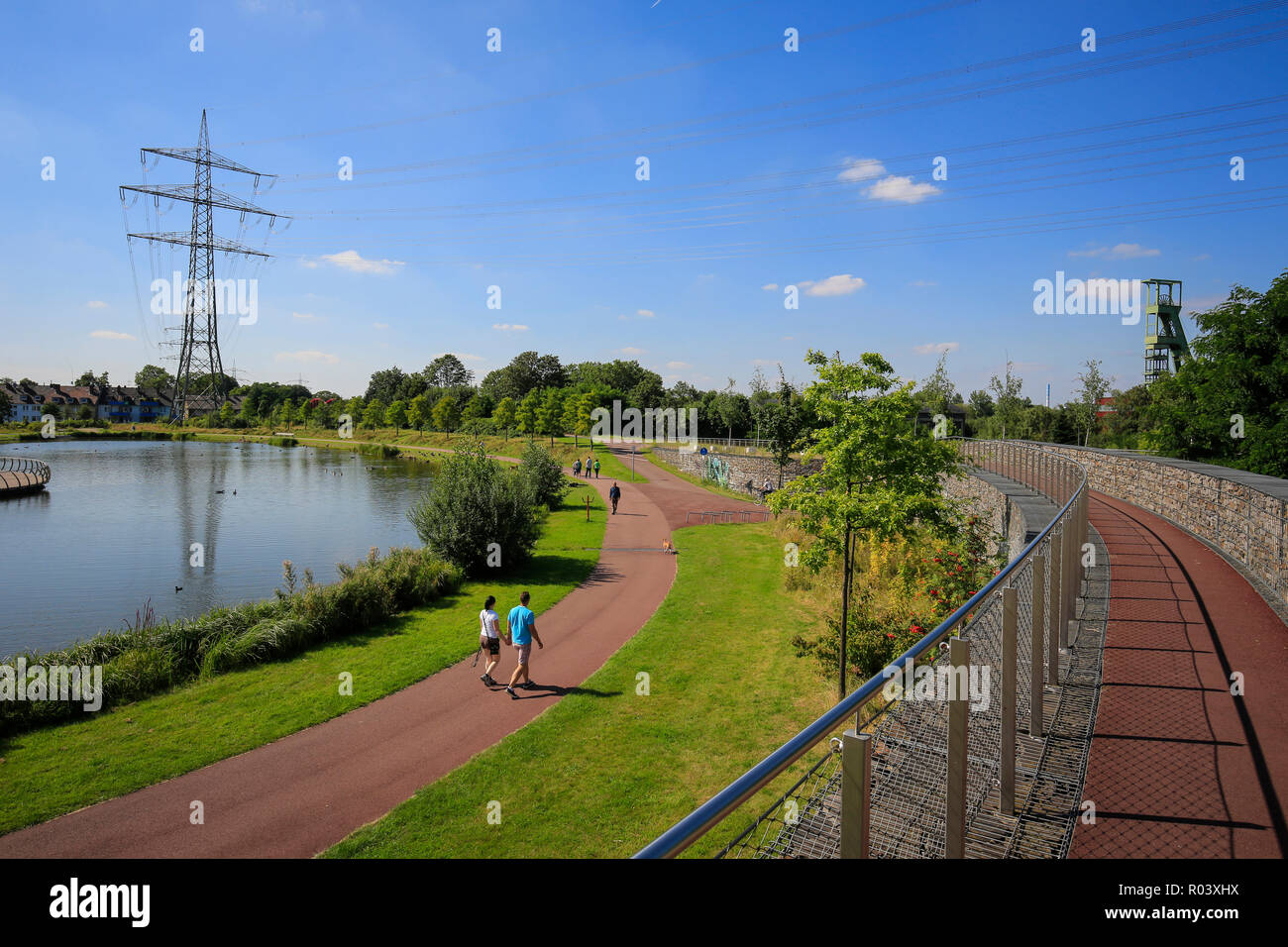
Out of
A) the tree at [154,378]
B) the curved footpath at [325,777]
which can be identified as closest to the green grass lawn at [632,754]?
the curved footpath at [325,777]

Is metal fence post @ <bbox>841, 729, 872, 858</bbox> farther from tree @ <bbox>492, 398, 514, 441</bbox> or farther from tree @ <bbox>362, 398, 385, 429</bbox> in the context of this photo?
tree @ <bbox>362, 398, 385, 429</bbox>

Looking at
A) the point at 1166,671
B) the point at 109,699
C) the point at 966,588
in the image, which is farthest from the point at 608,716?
the point at 109,699

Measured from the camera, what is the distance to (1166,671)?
6.13 m

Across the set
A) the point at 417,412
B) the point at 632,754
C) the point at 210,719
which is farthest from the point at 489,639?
the point at 417,412

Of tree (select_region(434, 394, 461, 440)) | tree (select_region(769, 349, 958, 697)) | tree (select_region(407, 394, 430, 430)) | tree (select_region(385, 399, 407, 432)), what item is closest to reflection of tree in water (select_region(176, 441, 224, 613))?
tree (select_region(769, 349, 958, 697))

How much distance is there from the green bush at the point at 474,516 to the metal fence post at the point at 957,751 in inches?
760

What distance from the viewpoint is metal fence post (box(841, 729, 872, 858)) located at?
2.24 metres

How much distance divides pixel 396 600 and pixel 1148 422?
163 feet

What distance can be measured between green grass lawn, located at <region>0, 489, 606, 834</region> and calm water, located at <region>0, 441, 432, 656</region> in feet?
23.5

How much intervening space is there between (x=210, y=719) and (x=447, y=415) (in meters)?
92.9

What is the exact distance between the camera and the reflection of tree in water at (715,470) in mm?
47031

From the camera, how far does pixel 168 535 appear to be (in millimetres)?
31344

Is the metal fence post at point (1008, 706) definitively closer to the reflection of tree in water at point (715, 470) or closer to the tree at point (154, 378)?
the reflection of tree in water at point (715, 470)
